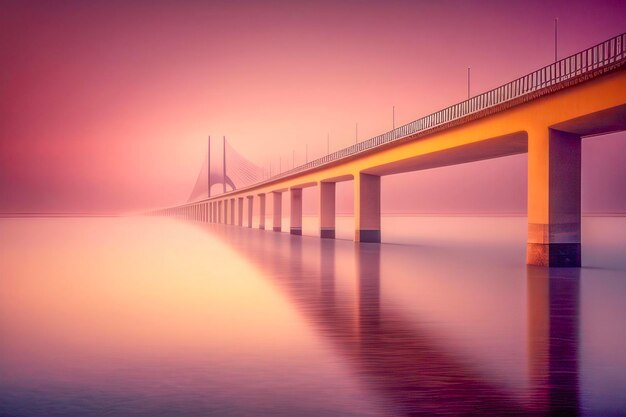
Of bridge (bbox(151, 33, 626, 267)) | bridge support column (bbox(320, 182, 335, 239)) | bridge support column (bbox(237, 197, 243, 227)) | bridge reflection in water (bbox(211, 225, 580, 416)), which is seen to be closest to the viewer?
bridge reflection in water (bbox(211, 225, 580, 416))

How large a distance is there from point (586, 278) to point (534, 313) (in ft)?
32.3

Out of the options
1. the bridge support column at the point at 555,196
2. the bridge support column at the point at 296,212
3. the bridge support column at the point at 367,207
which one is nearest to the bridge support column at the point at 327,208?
the bridge support column at the point at 367,207

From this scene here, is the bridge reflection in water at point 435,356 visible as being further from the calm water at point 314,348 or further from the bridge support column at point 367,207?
the bridge support column at point 367,207

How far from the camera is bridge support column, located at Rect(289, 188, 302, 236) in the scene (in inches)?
3022

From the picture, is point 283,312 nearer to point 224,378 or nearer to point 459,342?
point 459,342

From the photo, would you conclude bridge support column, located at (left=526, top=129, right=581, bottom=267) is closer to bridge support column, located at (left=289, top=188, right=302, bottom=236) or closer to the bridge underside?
the bridge underside

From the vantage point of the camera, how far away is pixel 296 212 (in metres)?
76.8

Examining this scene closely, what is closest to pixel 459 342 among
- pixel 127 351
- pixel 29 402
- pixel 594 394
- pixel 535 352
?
pixel 535 352

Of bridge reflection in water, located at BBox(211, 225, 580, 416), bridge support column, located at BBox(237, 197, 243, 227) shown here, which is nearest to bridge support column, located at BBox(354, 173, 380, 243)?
bridge reflection in water, located at BBox(211, 225, 580, 416)

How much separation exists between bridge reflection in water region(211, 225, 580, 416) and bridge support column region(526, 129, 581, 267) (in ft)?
23.9

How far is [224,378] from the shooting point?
8.05 metres

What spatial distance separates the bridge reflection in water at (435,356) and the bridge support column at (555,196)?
728cm

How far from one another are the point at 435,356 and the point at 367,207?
143 ft

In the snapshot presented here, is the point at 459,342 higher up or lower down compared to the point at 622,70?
lower down
